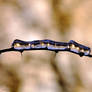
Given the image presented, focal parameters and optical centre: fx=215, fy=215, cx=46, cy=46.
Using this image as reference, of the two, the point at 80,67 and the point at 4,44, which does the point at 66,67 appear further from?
the point at 4,44

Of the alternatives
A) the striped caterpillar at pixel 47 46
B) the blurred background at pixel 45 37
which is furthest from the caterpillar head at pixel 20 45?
the blurred background at pixel 45 37

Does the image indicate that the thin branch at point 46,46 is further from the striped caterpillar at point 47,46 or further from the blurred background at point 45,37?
the blurred background at point 45,37

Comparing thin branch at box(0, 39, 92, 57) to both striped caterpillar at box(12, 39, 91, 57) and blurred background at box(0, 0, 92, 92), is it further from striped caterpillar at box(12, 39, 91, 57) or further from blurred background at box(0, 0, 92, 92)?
blurred background at box(0, 0, 92, 92)

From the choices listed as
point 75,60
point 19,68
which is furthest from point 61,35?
point 19,68

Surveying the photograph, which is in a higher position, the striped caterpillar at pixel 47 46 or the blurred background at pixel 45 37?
the blurred background at pixel 45 37

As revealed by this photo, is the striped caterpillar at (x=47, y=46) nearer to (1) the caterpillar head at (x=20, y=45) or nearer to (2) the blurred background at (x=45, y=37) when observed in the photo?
(1) the caterpillar head at (x=20, y=45)

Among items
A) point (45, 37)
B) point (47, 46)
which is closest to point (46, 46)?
point (47, 46)

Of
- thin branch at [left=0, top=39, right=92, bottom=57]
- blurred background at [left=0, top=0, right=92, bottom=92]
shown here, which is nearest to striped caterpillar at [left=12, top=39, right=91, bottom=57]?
thin branch at [left=0, top=39, right=92, bottom=57]

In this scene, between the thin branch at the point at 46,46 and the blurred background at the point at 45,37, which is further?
the blurred background at the point at 45,37

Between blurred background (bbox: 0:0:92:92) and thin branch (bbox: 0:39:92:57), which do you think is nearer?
thin branch (bbox: 0:39:92:57)
